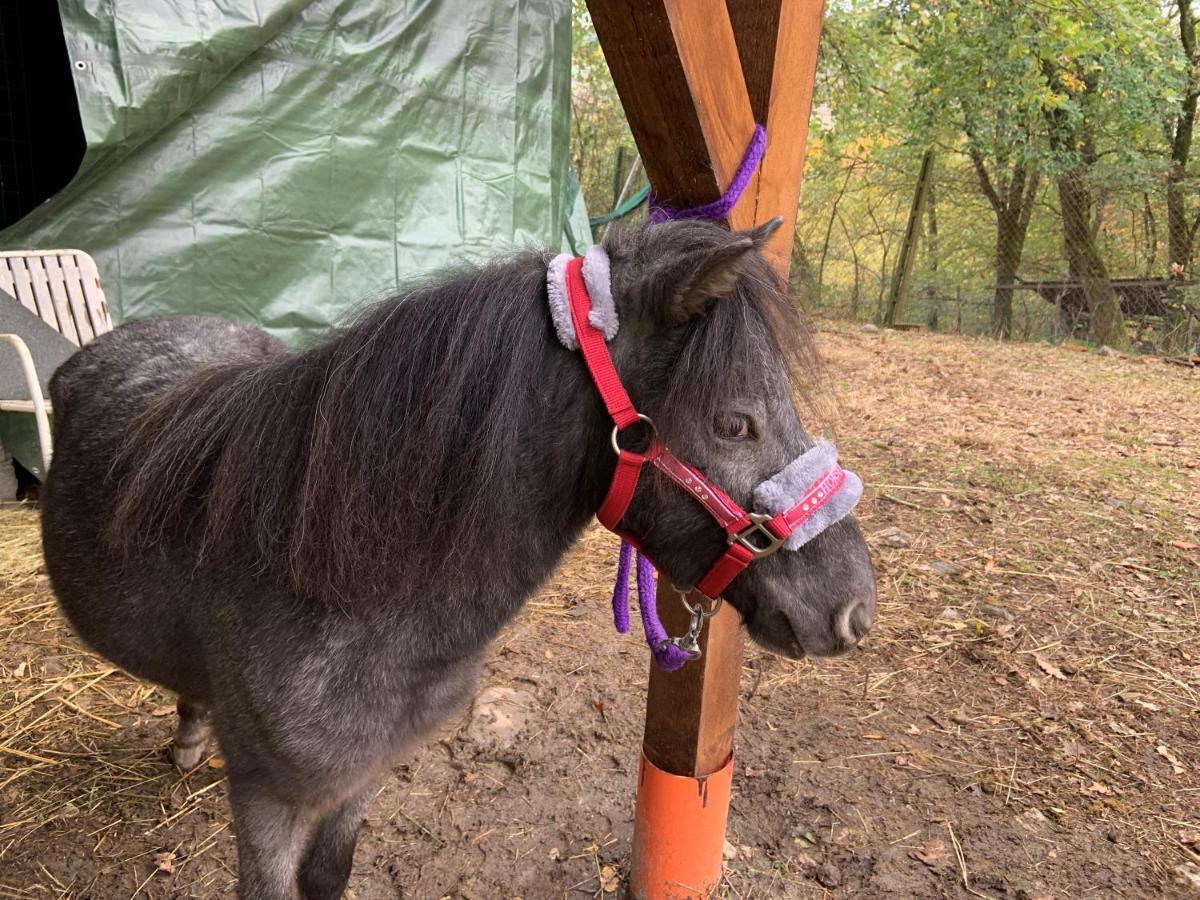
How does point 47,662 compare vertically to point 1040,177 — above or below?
below

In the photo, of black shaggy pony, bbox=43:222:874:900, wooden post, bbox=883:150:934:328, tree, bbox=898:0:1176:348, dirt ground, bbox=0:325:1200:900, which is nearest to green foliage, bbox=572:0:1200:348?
tree, bbox=898:0:1176:348

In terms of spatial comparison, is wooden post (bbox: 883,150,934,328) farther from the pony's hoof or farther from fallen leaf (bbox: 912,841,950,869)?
the pony's hoof

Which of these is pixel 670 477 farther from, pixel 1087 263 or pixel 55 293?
pixel 1087 263

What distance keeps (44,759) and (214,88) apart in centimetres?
364

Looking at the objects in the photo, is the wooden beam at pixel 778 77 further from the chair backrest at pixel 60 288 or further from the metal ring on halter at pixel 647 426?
the chair backrest at pixel 60 288

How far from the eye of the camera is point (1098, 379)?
8125 millimetres

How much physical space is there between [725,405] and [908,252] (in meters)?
11.5

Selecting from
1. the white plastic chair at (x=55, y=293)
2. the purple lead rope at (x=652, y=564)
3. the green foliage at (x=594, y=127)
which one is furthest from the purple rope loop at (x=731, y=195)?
the green foliage at (x=594, y=127)

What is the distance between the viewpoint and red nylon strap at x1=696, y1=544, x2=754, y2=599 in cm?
143

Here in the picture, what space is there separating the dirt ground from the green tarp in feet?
5.99

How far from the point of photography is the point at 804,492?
4.58 feet

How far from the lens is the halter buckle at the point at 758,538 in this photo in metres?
1.39

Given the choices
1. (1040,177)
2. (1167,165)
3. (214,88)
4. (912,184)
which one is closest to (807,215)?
(912,184)

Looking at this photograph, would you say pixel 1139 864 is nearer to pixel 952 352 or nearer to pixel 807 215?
pixel 952 352
